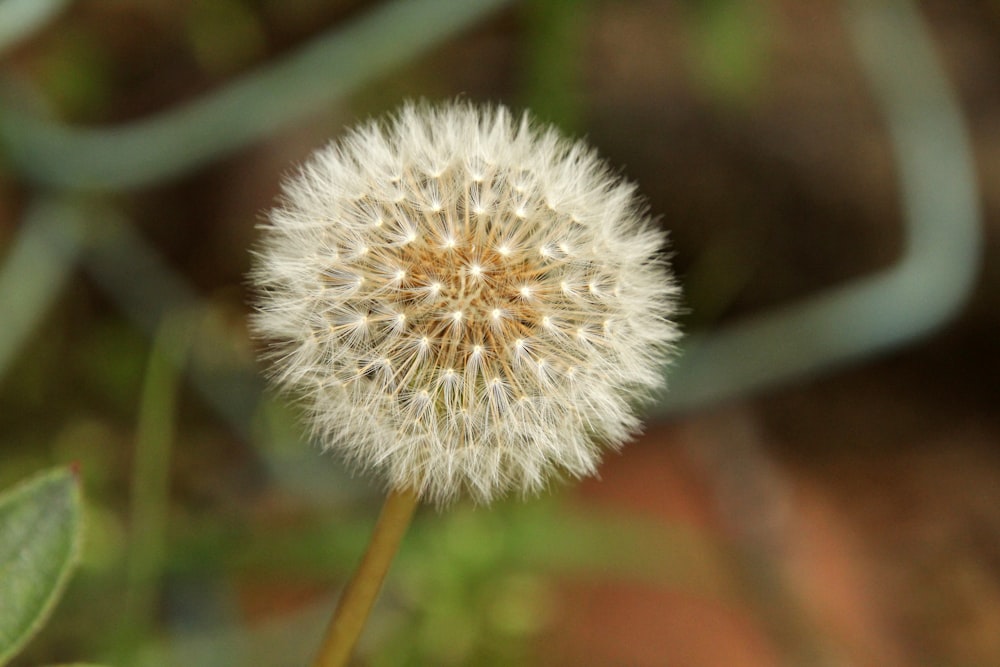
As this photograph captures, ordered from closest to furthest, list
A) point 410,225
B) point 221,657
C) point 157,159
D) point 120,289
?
point 410,225 → point 221,657 → point 157,159 → point 120,289

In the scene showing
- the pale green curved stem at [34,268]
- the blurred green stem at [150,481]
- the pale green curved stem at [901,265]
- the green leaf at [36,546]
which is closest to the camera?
the green leaf at [36,546]

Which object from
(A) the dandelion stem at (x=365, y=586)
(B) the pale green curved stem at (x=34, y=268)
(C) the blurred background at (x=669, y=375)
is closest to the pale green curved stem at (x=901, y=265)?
(C) the blurred background at (x=669, y=375)

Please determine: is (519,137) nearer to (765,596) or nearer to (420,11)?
(420,11)

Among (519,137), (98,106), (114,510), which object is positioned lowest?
(114,510)

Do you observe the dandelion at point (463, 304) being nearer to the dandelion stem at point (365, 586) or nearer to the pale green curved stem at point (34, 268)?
the dandelion stem at point (365, 586)

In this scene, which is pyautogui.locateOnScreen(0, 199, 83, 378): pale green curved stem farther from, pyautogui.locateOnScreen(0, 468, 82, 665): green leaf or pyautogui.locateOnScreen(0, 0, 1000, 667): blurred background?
pyautogui.locateOnScreen(0, 468, 82, 665): green leaf

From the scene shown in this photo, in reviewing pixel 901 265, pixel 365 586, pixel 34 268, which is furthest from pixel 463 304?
pixel 901 265

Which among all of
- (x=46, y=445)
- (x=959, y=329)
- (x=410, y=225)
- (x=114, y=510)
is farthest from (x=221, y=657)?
(x=959, y=329)

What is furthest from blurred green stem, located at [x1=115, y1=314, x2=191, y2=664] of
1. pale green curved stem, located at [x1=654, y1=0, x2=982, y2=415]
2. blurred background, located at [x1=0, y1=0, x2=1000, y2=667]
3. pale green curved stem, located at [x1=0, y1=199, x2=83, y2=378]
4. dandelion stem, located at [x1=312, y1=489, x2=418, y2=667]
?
pale green curved stem, located at [x1=654, y1=0, x2=982, y2=415]

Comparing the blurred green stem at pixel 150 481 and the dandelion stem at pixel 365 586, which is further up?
the blurred green stem at pixel 150 481
